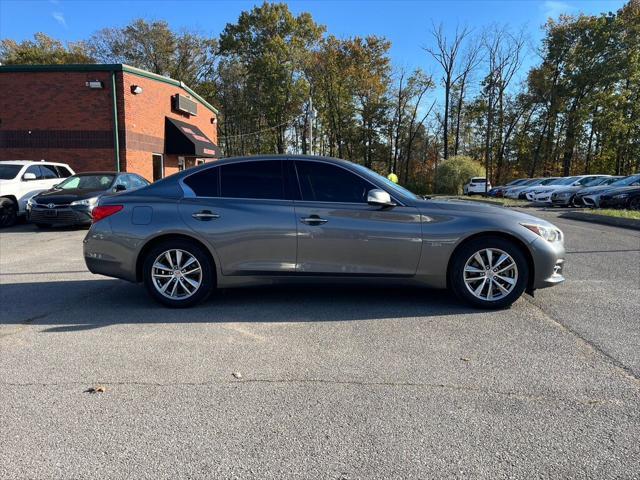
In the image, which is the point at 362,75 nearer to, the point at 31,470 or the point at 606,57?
the point at 606,57

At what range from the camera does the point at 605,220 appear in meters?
14.2

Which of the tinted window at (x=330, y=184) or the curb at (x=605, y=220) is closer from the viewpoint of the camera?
the tinted window at (x=330, y=184)

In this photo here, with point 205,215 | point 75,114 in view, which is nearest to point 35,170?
point 75,114

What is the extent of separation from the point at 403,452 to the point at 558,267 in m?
3.28

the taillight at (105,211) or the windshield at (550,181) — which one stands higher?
the windshield at (550,181)

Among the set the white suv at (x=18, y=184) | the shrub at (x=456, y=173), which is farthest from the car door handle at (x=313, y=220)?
the shrub at (x=456, y=173)

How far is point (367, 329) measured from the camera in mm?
4316

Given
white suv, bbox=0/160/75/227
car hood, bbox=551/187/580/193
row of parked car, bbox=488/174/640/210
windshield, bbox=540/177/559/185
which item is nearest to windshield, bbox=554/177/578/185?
row of parked car, bbox=488/174/640/210

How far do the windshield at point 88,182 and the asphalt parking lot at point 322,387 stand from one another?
8.02 metres

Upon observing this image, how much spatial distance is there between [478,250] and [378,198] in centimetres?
118

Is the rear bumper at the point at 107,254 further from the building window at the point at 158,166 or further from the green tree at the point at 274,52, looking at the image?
the green tree at the point at 274,52

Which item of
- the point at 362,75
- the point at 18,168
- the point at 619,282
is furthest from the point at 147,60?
the point at 619,282

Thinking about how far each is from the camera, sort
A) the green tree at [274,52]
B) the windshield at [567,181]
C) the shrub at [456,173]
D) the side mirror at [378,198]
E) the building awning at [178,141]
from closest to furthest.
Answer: the side mirror at [378,198], the building awning at [178,141], the windshield at [567,181], the shrub at [456,173], the green tree at [274,52]

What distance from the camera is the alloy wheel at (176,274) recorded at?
195 inches
